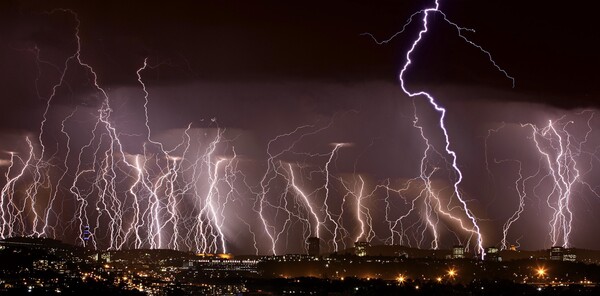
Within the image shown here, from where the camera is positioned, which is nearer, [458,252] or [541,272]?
[541,272]

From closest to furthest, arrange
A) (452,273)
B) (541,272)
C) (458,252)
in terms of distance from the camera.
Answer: (541,272)
(452,273)
(458,252)

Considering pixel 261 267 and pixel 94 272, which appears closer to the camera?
pixel 94 272

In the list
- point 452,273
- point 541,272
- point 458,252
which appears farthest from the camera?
point 458,252

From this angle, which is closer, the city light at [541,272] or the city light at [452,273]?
the city light at [541,272]

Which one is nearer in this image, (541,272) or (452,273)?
(541,272)

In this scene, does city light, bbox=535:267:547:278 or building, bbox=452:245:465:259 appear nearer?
city light, bbox=535:267:547:278

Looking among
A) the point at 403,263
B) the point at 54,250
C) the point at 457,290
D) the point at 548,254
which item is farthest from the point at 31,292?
the point at 548,254

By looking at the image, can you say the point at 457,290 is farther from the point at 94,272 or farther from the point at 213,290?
the point at 94,272

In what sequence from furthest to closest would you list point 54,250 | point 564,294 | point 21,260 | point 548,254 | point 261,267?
point 261,267
point 548,254
point 54,250
point 21,260
point 564,294

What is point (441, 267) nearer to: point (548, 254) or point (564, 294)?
point (548, 254)

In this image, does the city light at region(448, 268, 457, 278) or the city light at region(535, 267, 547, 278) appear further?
the city light at region(448, 268, 457, 278)

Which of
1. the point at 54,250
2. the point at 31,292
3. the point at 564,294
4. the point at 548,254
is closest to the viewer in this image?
the point at 31,292
